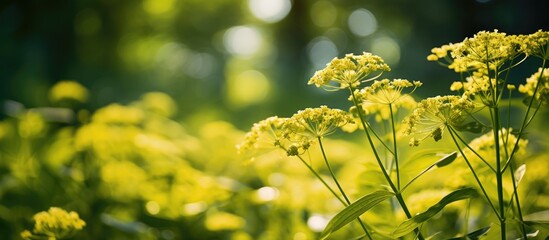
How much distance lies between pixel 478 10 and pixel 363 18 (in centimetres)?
657

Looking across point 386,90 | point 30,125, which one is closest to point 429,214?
point 386,90

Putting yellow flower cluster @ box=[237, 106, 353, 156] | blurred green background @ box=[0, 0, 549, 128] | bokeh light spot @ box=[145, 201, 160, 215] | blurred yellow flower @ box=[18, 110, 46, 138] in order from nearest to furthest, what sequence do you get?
yellow flower cluster @ box=[237, 106, 353, 156], bokeh light spot @ box=[145, 201, 160, 215], blurred yellow flower @ box=[18, 110, 46, 138], blurred green background @ box=[0, 0, 549, 128]

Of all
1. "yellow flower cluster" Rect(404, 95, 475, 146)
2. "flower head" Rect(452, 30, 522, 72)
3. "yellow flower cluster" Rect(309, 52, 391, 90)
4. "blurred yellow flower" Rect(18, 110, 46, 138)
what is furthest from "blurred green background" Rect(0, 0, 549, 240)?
"flower head" Rect(452, 30, 522, 72)

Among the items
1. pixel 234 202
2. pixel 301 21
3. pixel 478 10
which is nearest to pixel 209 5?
pixel 301 21

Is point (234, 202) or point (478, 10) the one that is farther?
point (478, 10)

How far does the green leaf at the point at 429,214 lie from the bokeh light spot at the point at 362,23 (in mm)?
20195

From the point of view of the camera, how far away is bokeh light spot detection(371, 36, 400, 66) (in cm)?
2057

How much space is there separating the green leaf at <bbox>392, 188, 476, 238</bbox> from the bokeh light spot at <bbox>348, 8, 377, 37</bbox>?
20.2 m

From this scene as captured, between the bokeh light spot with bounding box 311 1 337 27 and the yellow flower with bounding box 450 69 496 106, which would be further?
the bokeh light spot with bounding box 311 1 337 27

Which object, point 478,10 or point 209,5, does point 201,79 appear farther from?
point 478,10

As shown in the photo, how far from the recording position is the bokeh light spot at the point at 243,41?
24938 millimetres

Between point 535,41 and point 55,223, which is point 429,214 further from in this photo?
point 55,223

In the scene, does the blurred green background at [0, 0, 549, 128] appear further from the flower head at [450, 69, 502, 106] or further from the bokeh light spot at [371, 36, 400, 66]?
the flower head at [450, 69, 502, 106]

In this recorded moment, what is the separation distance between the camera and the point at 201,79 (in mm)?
26656
